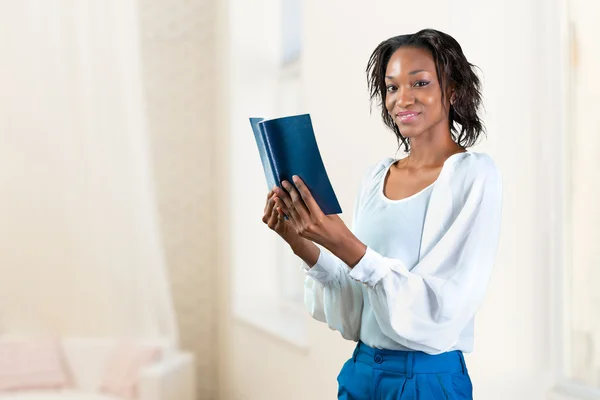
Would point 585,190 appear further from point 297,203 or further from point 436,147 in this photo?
point 297,203

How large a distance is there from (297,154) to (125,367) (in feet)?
6.15

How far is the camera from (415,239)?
Answer: 3.63 feet

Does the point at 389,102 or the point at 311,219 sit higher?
the point at 389,102

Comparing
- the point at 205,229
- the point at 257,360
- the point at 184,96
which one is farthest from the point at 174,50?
the point at 257,360

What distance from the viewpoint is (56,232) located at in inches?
101

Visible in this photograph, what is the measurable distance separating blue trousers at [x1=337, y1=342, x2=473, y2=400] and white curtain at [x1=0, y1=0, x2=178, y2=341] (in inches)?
66.2

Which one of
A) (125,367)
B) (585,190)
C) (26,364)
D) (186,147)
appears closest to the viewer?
(585,190)

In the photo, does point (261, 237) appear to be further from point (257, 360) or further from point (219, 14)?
point (219, 14)

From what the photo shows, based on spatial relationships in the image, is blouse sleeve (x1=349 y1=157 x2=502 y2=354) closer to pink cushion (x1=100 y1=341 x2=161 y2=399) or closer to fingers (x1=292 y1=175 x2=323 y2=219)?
fingers (x1=292 y1=175 x2=323 y2=219)

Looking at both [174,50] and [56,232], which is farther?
[174,50]

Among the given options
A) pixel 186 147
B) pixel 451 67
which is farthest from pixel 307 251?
pixel 186 147

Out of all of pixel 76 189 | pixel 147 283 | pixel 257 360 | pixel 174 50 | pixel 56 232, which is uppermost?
pixel 174 50

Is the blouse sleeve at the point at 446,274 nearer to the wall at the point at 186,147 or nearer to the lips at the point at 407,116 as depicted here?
the lips at the point at 407,116

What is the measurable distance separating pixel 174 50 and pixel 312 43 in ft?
3.89
